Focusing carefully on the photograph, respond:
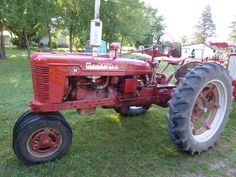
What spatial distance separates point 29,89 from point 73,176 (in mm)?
4666

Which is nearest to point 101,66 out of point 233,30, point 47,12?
point 47,12

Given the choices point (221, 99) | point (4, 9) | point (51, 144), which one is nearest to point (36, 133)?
point (51, 144)

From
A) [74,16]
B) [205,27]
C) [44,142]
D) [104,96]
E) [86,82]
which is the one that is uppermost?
[205,27]

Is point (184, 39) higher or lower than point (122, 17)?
lower

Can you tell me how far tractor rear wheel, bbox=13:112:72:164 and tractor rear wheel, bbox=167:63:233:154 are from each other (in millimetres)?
1218

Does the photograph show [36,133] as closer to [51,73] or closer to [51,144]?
[51,144]

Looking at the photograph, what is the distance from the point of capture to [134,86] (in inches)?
143

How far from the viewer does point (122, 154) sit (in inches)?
134

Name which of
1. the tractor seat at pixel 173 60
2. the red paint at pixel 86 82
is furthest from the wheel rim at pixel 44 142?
the tractor seat at pixel 173 60

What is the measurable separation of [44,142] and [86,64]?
962mm

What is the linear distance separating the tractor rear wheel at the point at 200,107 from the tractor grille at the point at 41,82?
4.52 ft

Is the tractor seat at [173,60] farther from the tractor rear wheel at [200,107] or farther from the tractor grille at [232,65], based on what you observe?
the tractor grille at [232,65]

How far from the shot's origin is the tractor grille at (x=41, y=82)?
9.55 ft

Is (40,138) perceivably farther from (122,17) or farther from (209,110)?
(122,17)
